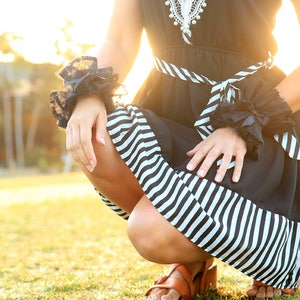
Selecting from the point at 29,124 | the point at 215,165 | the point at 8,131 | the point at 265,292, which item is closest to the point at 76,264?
the point at 265,292

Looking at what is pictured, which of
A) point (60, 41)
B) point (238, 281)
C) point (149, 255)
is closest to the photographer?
point (149, 255)

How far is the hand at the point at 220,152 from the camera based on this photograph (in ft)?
5.84

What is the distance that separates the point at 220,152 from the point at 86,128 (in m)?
0.42

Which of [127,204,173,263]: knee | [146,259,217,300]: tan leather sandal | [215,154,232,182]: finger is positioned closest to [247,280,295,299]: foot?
[146,259,217,300]: tan leather sandal

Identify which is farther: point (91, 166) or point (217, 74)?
point (217, 74)

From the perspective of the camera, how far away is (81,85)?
190cm

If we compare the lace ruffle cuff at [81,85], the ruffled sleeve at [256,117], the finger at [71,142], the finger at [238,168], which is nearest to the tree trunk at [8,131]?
the lace ruffle cuff at [81,85]

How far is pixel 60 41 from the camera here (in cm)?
1595

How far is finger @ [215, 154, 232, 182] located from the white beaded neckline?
0.54m

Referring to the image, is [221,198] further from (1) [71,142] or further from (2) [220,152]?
(1) [71,142]

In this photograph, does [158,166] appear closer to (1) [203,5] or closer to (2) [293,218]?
(2) [293,218]

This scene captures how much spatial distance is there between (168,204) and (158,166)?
140 mm

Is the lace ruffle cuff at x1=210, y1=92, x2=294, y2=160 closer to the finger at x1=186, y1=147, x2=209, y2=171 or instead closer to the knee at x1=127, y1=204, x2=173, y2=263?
the finger at x1=186, y1=147, x2=209, y2=171

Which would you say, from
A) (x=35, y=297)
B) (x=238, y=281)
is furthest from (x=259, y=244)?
(x=35, y=297)
